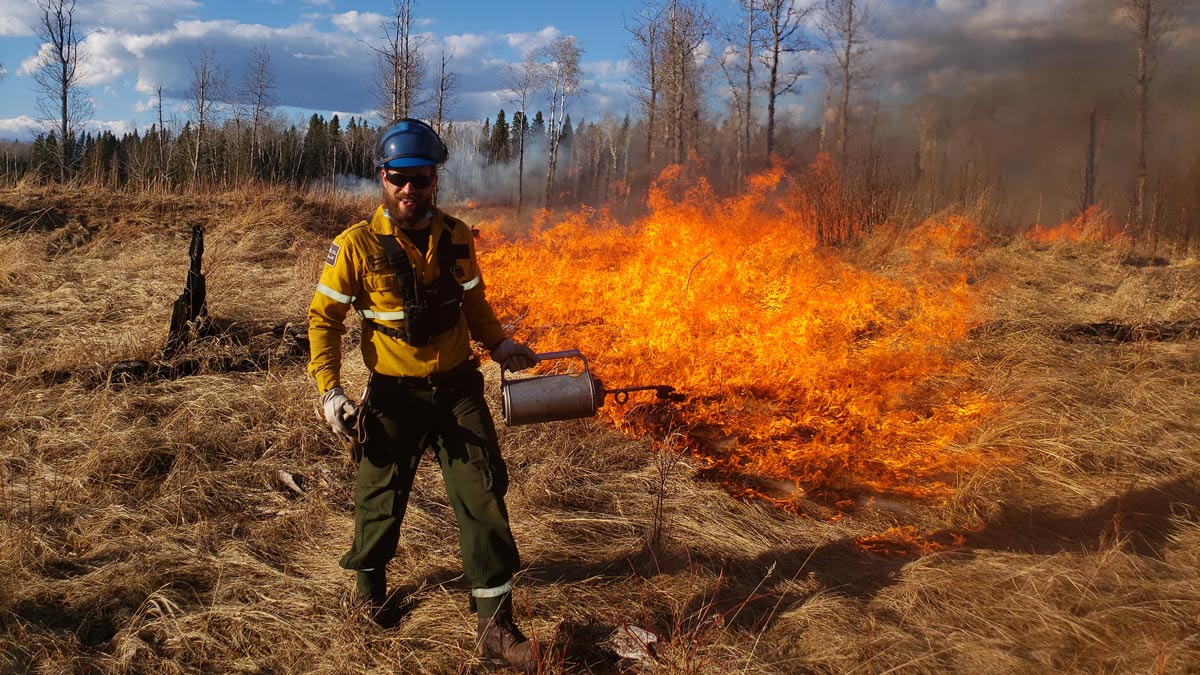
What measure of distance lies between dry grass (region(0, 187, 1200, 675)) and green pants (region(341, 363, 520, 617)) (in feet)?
0.81

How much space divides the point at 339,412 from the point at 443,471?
43cm

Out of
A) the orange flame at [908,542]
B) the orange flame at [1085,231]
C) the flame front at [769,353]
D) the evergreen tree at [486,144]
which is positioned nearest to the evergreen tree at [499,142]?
the evergreen tree at [486,144]

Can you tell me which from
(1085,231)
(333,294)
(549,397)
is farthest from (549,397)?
(1085,231)

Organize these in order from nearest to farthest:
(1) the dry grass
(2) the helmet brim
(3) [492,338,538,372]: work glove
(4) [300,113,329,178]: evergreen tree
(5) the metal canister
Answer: (2) the helmet brim
(1) the dry grass
(3) [492,338,538,372]: work glove
(5) the metal canister
(4) [300,113,329,178]: evergreen tree

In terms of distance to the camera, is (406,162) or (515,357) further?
(515,357)

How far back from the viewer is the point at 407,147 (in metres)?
2.42

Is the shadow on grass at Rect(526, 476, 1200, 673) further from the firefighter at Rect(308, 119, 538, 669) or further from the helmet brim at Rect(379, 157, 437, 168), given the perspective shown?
the helmet brim at Rect(379, 157, 437, 168)

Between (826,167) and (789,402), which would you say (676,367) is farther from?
(826,167)

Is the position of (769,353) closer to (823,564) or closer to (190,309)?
(823,564)

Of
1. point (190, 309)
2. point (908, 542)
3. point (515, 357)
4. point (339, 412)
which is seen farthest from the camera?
point (190, 309)

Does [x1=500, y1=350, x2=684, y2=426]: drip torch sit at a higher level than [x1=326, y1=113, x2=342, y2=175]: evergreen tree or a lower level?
lower

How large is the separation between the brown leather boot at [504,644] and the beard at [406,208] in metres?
1.45

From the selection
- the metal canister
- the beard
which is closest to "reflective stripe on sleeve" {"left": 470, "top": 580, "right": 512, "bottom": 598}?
the metal canister

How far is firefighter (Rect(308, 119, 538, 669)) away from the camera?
2.40m
